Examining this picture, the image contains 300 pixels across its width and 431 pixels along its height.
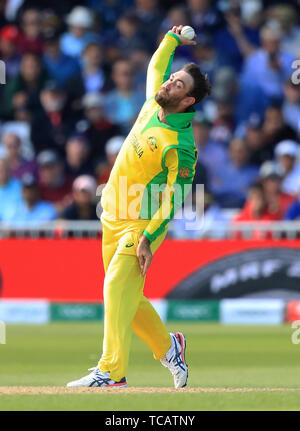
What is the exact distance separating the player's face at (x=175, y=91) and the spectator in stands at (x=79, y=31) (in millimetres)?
9557

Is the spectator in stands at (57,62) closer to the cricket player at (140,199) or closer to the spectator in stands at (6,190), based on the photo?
the spectator in stands at (6,190)

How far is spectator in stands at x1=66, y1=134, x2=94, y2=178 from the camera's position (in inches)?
584

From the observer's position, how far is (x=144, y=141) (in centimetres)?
737

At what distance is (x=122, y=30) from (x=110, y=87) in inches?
44.0

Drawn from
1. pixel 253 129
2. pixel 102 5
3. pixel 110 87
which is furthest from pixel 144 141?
pixel 102 5

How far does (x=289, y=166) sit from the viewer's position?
14.3m

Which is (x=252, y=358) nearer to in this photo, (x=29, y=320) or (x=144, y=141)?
(x=144, y=141)

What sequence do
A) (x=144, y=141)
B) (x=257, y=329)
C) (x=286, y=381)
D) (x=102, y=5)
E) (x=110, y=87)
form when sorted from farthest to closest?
(x=102, y=5) → (x=110, y=87) → (x=257, y=329) → (x=286, y=381) → (x=144, y=141)

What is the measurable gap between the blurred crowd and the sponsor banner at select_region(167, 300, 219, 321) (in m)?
1.08

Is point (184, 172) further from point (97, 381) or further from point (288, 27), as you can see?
point (288, 27)

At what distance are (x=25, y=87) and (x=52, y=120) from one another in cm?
84

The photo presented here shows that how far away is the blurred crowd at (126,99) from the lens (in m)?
14.3

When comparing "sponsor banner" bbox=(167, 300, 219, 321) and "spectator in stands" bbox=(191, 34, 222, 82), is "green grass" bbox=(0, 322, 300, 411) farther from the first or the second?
"spectator in stands" bbox=(191, 34, 222, 82)

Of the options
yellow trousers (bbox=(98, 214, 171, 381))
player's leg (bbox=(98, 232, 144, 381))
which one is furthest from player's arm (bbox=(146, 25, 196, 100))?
player's leg (bbox=(98, 232, 144, 381))
